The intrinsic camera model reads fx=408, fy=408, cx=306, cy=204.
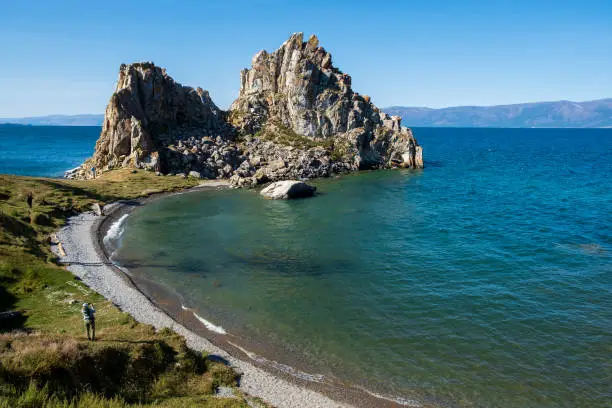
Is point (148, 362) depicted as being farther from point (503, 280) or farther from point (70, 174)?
point (70, 174)

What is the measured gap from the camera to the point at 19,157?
186500 mm

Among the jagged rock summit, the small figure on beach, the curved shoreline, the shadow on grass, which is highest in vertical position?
the jagged rock summit

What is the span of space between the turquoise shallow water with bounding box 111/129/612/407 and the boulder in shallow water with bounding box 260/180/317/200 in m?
4.44

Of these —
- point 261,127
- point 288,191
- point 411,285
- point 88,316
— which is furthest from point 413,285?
point 261,127

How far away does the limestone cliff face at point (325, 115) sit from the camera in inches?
5910

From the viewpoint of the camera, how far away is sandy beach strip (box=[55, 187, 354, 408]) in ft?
89.7

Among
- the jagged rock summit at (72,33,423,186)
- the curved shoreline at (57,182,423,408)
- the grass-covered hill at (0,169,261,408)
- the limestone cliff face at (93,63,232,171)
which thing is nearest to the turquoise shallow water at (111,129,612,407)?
the curved shoreline at (57,182,423,408)

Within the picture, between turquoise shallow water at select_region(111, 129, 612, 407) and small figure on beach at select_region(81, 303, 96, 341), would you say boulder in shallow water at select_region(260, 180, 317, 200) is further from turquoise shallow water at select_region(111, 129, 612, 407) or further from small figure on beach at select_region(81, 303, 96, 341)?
small figure on beach at select_region(81, 303, 96, 341)

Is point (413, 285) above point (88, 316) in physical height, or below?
below

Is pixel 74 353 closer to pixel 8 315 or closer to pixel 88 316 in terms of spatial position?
pixel 88 316

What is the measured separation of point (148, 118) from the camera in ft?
423

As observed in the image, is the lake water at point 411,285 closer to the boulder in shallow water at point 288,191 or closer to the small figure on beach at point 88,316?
the boulder in shallow water at point 288,191

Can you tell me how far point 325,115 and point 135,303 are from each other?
12261 centimetres

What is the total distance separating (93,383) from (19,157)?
20516 centimetres
